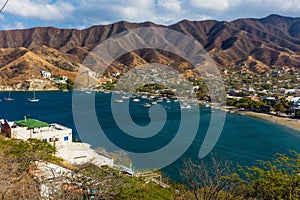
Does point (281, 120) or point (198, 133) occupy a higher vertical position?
→ point (281, 120)

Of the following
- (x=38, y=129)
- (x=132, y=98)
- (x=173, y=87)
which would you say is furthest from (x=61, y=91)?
(x=38, y=129)

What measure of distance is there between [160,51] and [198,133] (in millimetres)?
37077

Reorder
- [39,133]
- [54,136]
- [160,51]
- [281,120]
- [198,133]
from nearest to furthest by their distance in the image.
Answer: [39,133] < [54,136] < [198,133] < [281,120] < [160,51]

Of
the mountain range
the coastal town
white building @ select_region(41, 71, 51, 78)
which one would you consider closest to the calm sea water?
the coastal town

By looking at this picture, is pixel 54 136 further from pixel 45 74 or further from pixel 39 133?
pixel 45 74

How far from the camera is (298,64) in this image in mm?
40000

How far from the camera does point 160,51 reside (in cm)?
4875

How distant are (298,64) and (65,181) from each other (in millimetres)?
42197

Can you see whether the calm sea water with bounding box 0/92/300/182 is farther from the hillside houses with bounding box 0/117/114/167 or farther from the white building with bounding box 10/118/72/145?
the white building with bounding box 10/118/72/145

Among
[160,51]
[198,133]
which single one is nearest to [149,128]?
[198,133]

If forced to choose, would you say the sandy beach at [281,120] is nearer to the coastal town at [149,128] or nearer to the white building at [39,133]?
the coastal town at [149,128]

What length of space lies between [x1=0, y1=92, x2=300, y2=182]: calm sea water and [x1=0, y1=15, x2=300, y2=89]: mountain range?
14007 mm

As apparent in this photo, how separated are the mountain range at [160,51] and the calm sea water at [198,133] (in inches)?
551

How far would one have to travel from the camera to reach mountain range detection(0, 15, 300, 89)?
3447 cm
